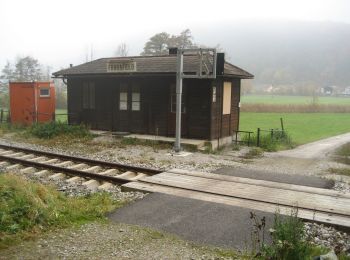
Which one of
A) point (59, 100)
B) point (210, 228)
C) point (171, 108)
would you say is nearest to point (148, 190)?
point (210, 228)

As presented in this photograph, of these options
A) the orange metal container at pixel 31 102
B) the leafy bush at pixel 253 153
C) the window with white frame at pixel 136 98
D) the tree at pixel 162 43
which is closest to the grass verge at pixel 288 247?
the leafy bush at pixel 253 153

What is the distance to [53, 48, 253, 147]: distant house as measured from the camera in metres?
16.3

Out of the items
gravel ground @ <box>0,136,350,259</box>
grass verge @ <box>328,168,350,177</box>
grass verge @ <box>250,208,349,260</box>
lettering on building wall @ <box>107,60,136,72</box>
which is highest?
lettering on building wall @ <box>107,60,136,72</box>

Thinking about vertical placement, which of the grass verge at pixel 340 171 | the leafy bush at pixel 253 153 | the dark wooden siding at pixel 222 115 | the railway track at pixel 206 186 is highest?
the dark wooden siding at pixel 222 115

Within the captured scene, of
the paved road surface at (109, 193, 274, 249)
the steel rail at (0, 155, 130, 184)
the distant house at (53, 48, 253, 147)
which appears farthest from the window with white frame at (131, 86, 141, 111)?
the paved road surface at (109, 193, 274, 249)

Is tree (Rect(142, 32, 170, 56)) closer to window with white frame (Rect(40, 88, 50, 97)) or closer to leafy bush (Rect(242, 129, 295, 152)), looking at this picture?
window with white frame (Rect(40, 88, 50, 97))

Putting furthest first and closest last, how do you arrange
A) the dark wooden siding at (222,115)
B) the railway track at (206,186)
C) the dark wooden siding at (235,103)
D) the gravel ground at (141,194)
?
1. the dark wooden siding at (235,103)
2. the dark wooden siding at (222,115)
3. the railway track at (206,186)
4. the gravel ground at (141,194)

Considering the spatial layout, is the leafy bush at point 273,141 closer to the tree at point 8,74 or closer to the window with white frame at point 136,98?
the window with white frame at point 136,98

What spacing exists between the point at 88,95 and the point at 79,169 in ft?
29.9

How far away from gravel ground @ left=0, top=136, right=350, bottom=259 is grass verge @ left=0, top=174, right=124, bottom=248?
32 centimetres

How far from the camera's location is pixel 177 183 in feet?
29.9

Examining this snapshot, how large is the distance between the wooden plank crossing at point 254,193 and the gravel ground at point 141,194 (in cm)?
58

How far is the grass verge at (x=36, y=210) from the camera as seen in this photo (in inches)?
227

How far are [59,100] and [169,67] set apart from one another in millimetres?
29633
